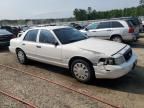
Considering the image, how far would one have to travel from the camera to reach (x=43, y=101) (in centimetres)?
584

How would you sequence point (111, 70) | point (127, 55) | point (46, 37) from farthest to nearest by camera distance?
point (46, 37) < point (127, 55) < point (111, 70)

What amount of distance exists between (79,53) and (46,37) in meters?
1.73

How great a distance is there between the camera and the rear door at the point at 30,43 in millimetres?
8612

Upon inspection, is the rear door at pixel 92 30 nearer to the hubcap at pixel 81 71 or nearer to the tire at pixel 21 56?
the tire at pixel 21 56

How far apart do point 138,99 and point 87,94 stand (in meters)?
1.26

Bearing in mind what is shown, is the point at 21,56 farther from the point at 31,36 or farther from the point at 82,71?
the point at 82,71

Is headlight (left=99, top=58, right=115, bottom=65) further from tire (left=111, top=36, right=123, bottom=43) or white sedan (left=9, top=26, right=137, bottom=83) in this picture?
tire (left=111, top=36, right=123, bottom=43)

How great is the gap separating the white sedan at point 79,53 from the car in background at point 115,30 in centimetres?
585

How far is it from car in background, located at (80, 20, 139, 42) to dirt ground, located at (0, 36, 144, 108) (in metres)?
5.14

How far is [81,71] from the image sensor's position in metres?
6.90

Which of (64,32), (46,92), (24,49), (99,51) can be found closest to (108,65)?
(99,51)

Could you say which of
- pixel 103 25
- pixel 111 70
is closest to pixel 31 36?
pixel 111 70

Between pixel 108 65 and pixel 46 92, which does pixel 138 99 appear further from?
pixel 46 92

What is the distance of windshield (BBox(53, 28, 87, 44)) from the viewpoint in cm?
769
